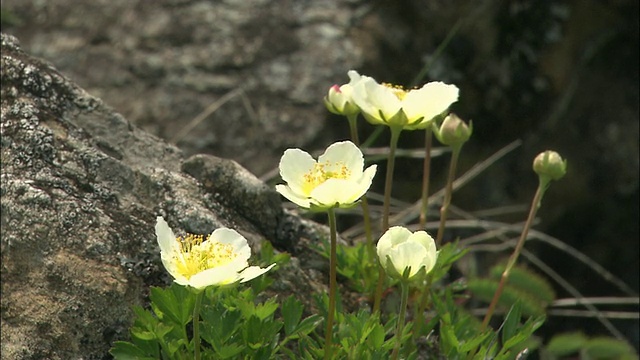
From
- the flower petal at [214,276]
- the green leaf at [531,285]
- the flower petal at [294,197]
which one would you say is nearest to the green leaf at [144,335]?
the flower petal at [214,276]

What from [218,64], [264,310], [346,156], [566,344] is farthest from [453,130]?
[218,64]

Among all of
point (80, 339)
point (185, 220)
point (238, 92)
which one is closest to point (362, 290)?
point (185, 220)

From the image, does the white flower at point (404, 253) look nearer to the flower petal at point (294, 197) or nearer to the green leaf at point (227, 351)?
the flower petal at point (294, 197)

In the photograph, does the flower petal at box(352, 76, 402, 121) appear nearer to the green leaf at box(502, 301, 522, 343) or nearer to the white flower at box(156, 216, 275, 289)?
the white flower at box(156, 216, 275, 289)

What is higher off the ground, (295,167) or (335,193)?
(295,167)

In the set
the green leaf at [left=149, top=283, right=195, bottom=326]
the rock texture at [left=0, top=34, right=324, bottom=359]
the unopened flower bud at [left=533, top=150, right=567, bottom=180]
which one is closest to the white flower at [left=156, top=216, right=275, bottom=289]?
the green leaf at [left=149, top=283, right=195, bottom=326]

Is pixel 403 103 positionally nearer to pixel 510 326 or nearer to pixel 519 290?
pixel 510 326

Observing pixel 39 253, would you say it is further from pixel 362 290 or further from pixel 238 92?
pixel 238 92
